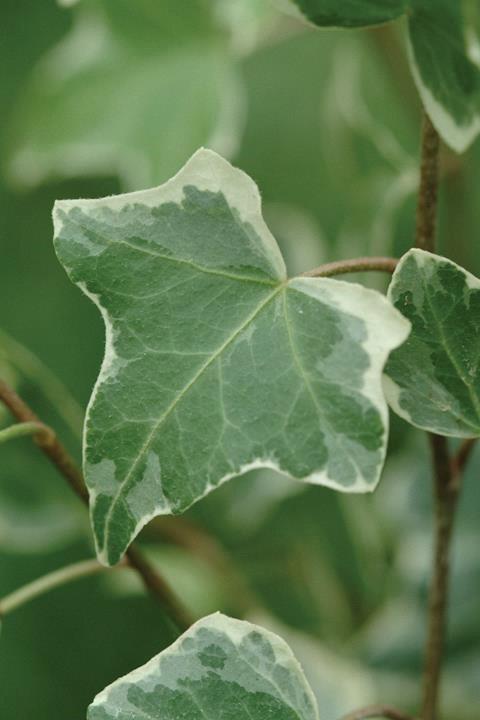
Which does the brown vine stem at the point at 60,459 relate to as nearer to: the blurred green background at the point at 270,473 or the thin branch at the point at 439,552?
the thin branch at the point at 439,552

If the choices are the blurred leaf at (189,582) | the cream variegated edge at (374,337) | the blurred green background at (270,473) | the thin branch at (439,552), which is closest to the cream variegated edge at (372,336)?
the cream variegated edge at (374,337)

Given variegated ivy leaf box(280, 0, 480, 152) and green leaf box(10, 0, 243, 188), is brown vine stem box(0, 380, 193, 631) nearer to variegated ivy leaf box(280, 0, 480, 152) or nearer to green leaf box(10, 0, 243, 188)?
variegated ivy leaf box(280, 0, 480, 152)

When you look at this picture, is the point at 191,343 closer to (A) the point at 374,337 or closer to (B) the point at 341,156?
(A) the point at 374,337

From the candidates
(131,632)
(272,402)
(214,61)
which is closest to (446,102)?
(272,402)

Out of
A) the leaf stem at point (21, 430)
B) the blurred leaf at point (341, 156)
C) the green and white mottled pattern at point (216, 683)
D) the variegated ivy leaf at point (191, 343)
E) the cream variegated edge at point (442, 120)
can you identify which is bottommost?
the blurred leaf at point (341, 156)

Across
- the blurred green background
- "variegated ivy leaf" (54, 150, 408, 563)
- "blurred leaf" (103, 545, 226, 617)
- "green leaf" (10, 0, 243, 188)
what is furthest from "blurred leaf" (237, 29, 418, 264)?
"variegated ivy leaf" (54, 150, 408, 563)

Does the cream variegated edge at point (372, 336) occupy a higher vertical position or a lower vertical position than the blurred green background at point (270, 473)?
higher

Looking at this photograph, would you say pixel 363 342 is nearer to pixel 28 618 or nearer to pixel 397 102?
pixel 397 102

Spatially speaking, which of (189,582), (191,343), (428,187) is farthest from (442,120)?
(189,582)
